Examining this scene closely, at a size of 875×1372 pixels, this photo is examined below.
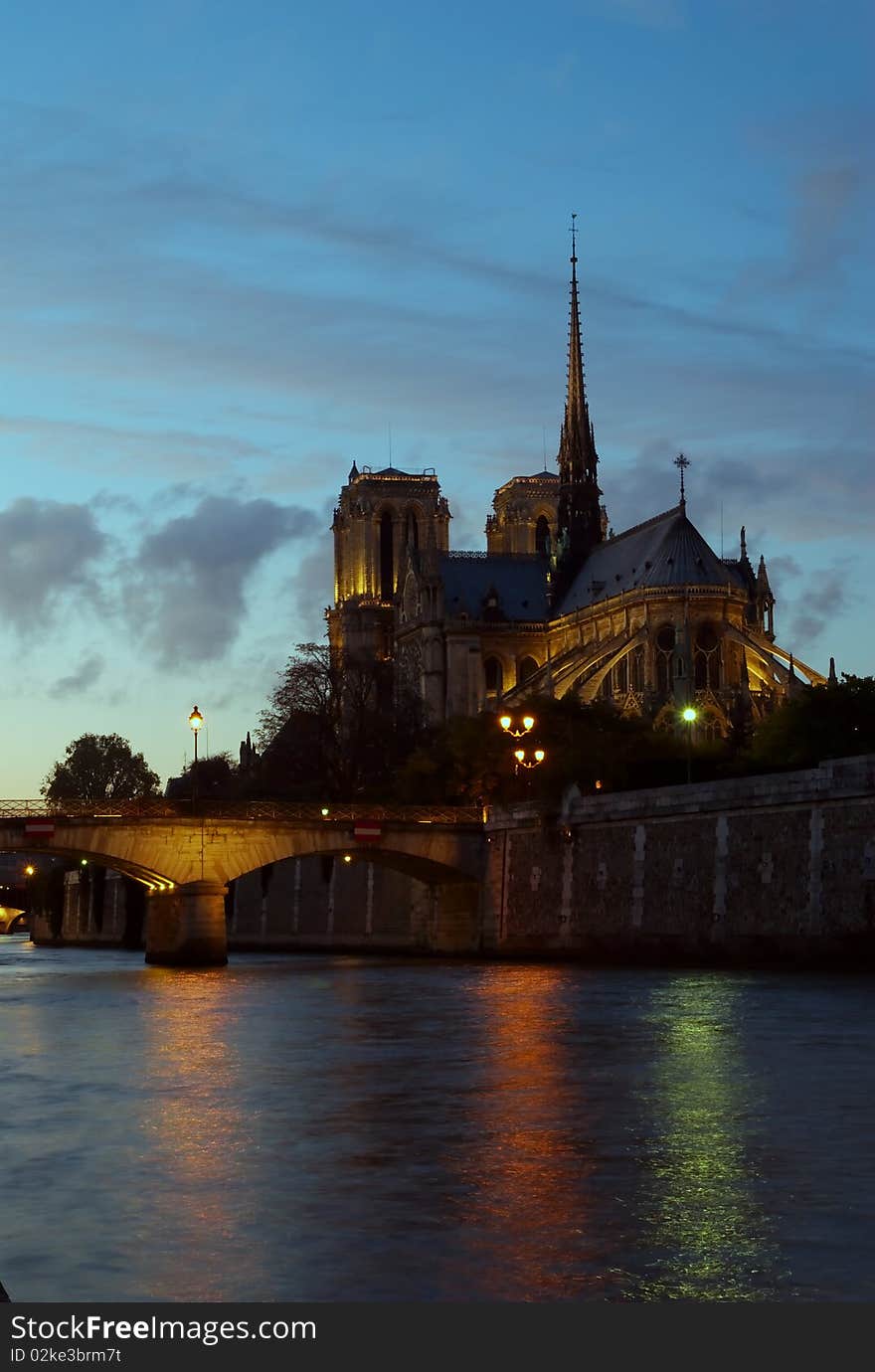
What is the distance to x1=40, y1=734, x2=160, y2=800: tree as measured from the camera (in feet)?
631

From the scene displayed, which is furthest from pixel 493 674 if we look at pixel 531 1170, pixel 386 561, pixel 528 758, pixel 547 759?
pixel 531 1170

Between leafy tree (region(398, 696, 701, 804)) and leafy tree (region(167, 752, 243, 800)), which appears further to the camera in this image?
leafy tree (region(167, 752, 243, 800))

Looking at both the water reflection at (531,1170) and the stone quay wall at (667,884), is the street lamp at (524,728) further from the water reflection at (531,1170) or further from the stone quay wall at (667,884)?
the water reflection at (531,1170)

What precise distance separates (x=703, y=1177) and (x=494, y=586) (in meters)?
129

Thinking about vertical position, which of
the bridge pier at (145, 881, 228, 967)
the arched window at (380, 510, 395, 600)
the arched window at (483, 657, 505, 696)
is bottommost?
the bridge pier at (145, 881, 228, 967)

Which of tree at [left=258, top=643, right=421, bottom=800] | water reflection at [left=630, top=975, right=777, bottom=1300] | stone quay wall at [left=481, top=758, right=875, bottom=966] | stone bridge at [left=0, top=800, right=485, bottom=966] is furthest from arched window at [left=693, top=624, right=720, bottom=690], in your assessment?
water reflection at [left=630, top=975, right=777, bottom=1300]

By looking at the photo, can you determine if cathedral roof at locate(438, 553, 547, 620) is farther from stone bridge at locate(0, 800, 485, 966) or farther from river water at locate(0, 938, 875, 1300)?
river water at locate(0, 938, 875, 1300)

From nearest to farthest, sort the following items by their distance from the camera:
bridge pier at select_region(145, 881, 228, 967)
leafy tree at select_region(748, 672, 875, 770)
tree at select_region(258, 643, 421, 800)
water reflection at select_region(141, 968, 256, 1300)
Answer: water reflection at select_region(141, 968, 256, 1300)
bridge pier at select_region(145, 881, 228, 967)
leafy tree at select_region(748, 672, 875, 770)
tree at select_region(258, 643, 421, 800)

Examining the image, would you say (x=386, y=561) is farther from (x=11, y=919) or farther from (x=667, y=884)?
(x=667, y=884)

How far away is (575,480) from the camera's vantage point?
14550 cm

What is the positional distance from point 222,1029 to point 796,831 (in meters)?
18.9

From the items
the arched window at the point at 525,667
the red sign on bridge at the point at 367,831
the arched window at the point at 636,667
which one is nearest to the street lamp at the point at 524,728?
the red sign on bridge at the point at 367,831

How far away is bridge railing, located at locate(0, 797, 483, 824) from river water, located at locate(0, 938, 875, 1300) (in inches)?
1071

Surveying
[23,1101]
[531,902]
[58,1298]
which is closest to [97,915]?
[531,902]
